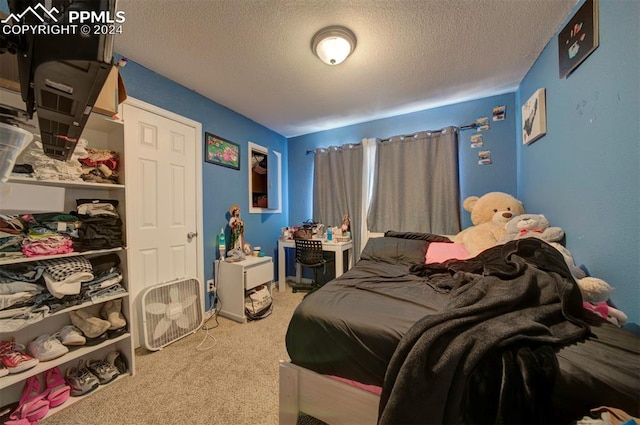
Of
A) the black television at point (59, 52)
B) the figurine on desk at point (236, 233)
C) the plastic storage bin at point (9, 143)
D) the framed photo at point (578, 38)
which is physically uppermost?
the framed photo at point (578, 38)

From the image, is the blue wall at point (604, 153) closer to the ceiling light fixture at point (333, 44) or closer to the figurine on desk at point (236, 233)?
the ceiling light fixture at point (333, 44)

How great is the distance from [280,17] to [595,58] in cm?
173

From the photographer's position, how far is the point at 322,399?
1012 mm

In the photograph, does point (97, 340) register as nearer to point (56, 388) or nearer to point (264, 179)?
point (56, 388)

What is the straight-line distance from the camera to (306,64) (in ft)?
6.07

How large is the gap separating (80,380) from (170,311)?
627 mm

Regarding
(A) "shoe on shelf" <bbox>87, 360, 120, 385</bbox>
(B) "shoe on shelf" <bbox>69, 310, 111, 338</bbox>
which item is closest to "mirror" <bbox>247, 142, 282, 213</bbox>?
(B) "shoe on shelf" <bbox>69, 310, 111, 338</bbox>

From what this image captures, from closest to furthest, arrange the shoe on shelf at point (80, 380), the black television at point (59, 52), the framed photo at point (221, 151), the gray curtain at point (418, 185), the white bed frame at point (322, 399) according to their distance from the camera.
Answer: the black television at point (59, 52) < the white bed frame at point (322, 399) < the shoe on shelf at point (80, 380) < the framed photo at point (221, 151) < the gray curtain at point (418, 185)

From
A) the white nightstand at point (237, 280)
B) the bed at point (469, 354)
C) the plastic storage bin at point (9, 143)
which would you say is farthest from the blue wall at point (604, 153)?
the white nightstand at point (237, 280)

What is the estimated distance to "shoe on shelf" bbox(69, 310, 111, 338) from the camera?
1.38 metres

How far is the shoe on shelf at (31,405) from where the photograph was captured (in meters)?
1.15

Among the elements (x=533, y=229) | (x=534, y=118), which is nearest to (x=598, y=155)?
(x=533, y=229)

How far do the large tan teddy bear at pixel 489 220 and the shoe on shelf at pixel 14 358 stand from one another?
9.89ft

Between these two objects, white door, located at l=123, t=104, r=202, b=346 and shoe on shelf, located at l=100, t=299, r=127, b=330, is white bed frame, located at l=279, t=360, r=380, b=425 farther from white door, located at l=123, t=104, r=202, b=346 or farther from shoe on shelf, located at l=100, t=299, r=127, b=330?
white door, located at l=123, t=104, r=202, b=346
